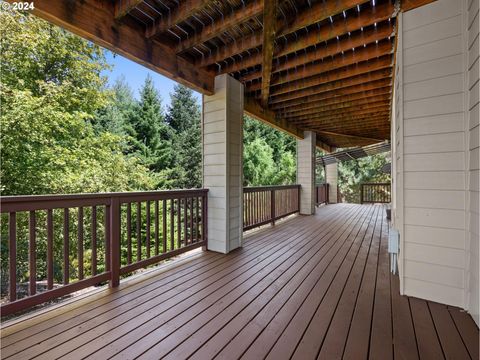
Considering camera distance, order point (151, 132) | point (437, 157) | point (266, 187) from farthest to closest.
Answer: point (151, 132)
point (266, 187)
point (437, 157)

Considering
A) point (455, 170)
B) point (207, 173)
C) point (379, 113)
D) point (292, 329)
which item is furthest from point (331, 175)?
point (292, 329)

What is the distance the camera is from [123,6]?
219 cm

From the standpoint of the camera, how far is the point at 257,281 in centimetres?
252

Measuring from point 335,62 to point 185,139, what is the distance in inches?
473

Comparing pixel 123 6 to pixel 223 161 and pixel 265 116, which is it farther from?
pixel 265 116

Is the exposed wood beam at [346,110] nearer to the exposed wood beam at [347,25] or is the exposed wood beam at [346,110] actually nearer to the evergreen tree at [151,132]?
the exposed wood beam at [347,25]

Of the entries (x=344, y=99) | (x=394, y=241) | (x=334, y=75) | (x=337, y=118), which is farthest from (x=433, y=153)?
(x=337, y=118)

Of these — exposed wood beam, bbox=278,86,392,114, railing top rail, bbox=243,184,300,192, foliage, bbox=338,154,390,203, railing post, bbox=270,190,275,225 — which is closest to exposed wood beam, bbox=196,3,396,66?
exposed wood beam, bbox=278,86,392,114

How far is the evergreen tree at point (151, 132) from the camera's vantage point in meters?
14.2

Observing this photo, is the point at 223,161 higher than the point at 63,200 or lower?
higher

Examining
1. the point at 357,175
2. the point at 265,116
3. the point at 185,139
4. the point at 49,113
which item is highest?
the point at 185,139

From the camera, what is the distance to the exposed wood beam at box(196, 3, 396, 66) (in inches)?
89.4

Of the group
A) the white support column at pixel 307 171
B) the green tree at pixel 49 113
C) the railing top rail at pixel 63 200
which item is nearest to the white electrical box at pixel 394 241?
the railing top rail at pixel 63 200

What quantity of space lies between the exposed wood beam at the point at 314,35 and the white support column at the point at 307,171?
4.38 m
